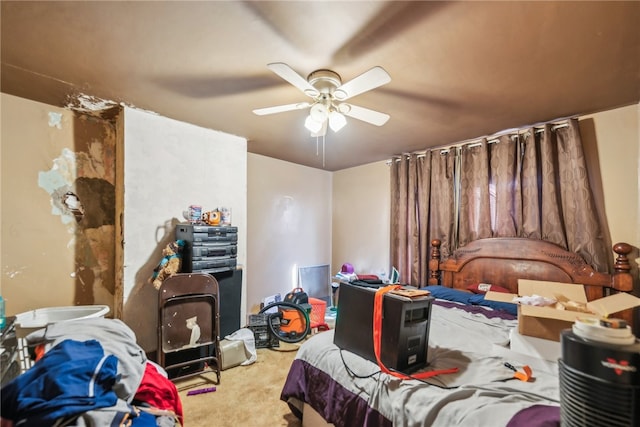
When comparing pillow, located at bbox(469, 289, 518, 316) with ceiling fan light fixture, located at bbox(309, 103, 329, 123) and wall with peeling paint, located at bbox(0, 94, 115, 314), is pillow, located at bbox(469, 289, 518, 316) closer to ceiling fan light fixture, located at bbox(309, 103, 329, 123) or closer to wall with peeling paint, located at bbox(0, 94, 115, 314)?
ceiling fan light fixture, located at bbox(309, 103, 329, 123)

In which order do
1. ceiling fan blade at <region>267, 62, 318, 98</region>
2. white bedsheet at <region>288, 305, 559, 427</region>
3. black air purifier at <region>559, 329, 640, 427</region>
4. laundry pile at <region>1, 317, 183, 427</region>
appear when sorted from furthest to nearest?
1. ceiling fan blade at <region>267, 62, 318, 98</region>
2. white bedsheet at <region>288, 305, 559, 427</region>
3. laundry pile at <region>1, 317, 183, 427</region>
4. black air purifier at <region>559, 329, 640, 427</region>

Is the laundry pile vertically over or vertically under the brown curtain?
under

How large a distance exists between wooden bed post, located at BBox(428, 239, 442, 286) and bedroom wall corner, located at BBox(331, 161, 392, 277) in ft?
2.32

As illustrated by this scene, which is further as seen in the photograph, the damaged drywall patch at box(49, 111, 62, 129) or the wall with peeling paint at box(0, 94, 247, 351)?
the damaged drywall patch at box(49, 111, 62, 129)

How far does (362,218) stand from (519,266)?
7.18 feet

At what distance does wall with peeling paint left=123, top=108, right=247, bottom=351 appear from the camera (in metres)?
2.40

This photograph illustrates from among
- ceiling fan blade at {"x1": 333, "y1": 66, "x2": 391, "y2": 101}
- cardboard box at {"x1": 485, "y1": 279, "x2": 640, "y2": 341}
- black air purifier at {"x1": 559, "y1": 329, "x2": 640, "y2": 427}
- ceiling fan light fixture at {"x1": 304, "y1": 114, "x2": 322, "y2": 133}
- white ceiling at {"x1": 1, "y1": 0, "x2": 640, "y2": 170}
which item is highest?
white ceiling at {"x1": 1, "y1": 0, "x2": 640, "y2": 170}

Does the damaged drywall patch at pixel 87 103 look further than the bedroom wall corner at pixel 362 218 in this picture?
No

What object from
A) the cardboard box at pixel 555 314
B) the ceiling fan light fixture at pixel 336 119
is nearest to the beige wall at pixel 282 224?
the ceiling fan light fixture at pixel 336 119

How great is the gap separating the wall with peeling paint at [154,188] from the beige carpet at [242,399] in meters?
0.78

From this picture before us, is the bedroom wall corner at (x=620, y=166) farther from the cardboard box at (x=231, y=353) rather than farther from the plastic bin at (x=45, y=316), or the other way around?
the plastic bin at (x=45, y=316)

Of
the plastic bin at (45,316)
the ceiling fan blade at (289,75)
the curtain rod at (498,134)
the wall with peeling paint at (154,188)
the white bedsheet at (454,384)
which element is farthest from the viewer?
the curtain rod at (498,134)

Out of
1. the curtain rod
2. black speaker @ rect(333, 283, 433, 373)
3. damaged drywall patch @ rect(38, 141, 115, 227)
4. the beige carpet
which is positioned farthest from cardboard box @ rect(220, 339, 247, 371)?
the curtain rod

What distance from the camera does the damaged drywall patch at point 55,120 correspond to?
7.50 feet
